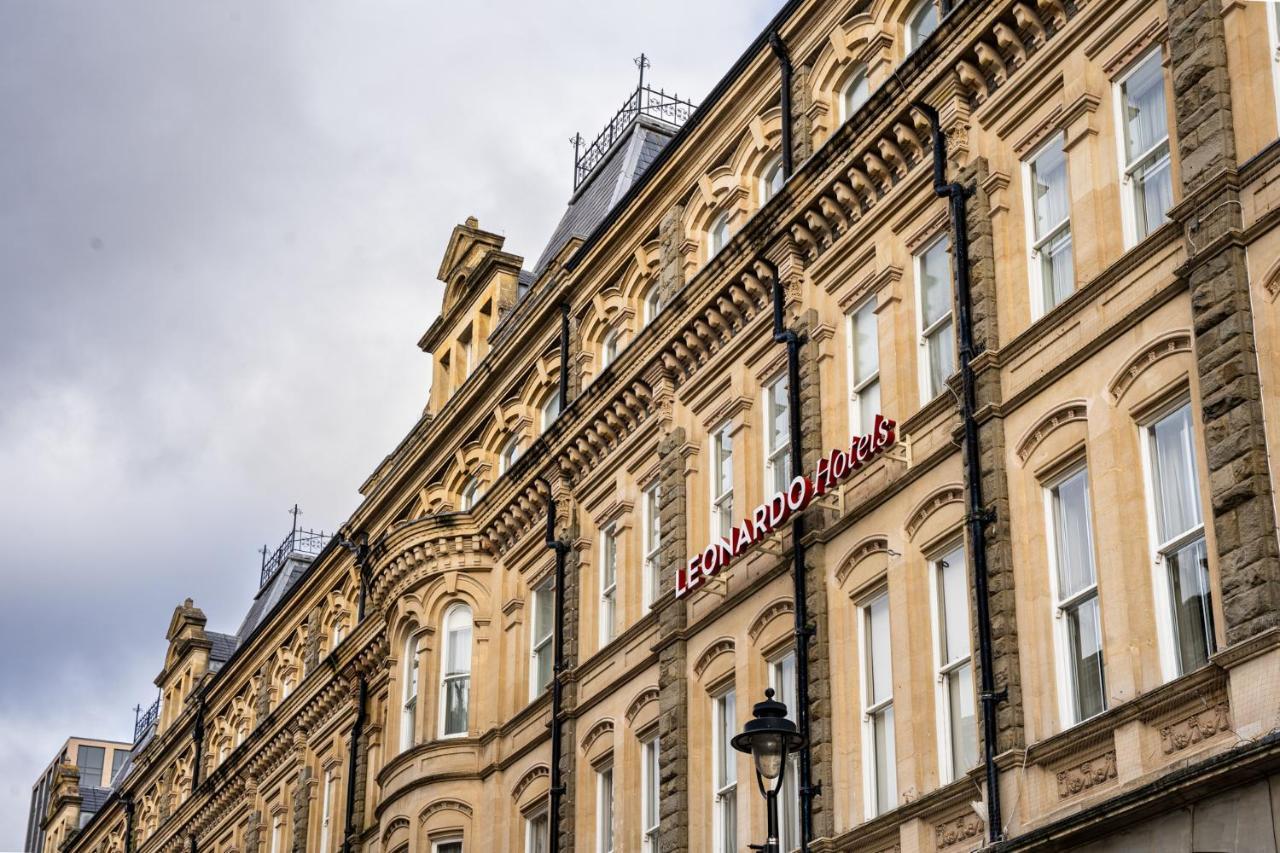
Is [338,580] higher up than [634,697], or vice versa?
[338,580]

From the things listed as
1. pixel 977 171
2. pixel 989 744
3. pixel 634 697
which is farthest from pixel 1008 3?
pixel 634 697

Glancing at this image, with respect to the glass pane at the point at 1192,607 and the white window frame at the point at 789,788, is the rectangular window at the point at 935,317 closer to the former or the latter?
the white window frame at the point at 789,788

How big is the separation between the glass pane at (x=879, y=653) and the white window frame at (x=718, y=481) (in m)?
5.21

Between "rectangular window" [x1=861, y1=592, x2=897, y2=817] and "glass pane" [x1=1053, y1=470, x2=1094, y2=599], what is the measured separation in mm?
3747

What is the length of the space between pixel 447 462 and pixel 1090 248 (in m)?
22.8

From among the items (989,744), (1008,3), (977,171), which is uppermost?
(1008,3)

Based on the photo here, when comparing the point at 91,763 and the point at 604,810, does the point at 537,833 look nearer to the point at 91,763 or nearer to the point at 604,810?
the point at 604,810

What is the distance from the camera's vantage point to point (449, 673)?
43.2 metres

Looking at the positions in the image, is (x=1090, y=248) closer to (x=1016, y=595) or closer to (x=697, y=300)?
(x=1016, y=595)

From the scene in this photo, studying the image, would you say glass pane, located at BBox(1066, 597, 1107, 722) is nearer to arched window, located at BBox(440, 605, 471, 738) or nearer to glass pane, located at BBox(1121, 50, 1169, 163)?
glass pane, located at BBox(1121, 50, 1169, 163)

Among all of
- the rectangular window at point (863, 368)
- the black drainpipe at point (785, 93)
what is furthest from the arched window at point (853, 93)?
the rectangular window at point (863, 368)

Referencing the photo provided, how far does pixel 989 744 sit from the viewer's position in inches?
1011

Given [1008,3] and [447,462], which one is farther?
[447,462]

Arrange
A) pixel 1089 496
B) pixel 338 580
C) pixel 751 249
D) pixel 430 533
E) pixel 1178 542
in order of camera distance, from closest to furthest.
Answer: pixel 1178 542 < pixel 1089 496 < pixel 751 249 < pixel 430 533 < pixel 338 580
